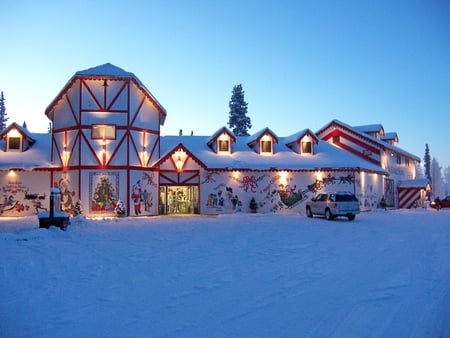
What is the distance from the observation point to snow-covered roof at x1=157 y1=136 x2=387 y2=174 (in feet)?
93.9

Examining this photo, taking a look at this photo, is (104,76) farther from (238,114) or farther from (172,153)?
(238,114)

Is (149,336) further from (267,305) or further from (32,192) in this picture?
(32,192)

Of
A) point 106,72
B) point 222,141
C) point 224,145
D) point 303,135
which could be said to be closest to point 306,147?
point 303,135

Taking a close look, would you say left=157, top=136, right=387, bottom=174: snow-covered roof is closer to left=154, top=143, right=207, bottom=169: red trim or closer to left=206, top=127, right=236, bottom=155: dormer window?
left=154, top=143, right=207, bottom=169: red trim

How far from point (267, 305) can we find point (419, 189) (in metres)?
37.6

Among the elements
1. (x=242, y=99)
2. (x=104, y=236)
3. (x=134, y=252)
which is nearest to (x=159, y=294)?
(x=134, y=252)

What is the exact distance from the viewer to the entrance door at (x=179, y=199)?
2834 cm

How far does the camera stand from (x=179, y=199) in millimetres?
28875

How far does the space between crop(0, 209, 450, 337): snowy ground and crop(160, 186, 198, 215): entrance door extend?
51.2 ft

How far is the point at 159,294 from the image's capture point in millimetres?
6590

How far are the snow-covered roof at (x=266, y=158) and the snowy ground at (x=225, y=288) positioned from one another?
16089 mm

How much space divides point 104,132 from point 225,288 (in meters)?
21.7

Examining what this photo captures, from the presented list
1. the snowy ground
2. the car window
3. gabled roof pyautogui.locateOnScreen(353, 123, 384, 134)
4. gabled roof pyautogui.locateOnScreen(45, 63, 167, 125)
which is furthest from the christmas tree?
gabled roof pyautogui.locateOnScreen(353, 123, 384, 134)

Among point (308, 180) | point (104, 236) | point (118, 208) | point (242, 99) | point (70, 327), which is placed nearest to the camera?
point (70, 327)
